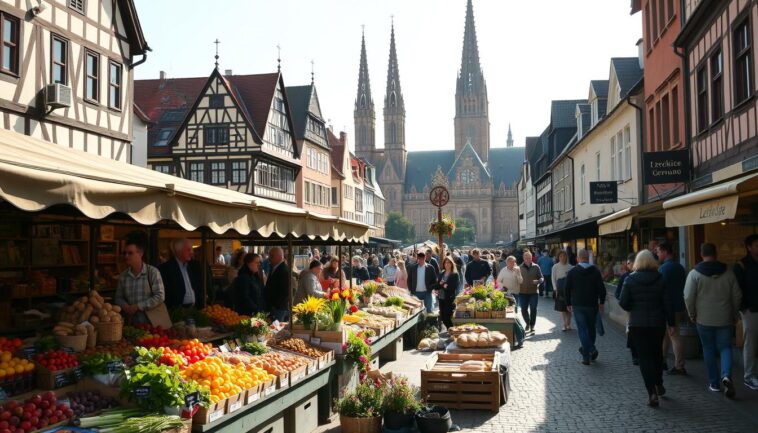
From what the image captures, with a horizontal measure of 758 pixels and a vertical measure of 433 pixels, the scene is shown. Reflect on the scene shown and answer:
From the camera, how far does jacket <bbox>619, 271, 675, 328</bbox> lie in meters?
9.08

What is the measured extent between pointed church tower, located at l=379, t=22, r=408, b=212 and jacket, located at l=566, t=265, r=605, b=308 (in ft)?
399

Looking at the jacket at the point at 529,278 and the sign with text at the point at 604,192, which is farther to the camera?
the sign with text at the point at 604,192

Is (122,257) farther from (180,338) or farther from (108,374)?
(108,374)

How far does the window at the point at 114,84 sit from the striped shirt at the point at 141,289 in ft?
41.7

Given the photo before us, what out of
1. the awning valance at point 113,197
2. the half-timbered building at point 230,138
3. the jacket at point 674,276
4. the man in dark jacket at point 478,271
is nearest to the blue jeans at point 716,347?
the jacket at point 674,276

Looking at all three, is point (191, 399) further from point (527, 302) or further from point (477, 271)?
point (477, 271)

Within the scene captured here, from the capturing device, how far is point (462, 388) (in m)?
9.04

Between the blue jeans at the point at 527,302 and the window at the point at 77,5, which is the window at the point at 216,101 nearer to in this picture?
the window at the point at 77,5

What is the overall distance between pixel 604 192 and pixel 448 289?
9506mm

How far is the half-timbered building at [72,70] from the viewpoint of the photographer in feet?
50.5

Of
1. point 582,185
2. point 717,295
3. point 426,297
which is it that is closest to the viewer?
point 717,295

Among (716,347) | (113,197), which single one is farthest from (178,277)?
(716,347)

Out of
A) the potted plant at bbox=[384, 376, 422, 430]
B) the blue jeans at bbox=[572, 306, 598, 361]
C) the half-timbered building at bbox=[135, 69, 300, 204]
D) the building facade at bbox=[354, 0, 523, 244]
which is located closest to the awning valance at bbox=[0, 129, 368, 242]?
the potted plant at bbox=[384, 376, 422, 430]

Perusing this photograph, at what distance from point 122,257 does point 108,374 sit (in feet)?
44.4
